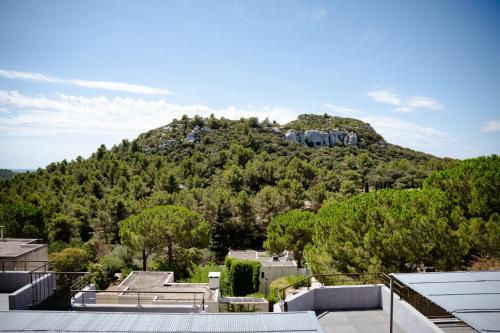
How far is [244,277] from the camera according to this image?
2483 cm

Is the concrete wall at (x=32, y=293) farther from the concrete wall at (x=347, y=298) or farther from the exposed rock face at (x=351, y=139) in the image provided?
the exposed rock face at (x=351, y=139)

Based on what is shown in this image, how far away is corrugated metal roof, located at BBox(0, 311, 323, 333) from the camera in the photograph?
5559 mm

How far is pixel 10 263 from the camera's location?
42.0 ft

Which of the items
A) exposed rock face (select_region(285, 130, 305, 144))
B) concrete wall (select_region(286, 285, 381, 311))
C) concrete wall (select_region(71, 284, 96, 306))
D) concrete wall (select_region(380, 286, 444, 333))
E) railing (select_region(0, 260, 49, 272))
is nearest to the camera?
concrete wall (select_region(380, 286, 444, 333))

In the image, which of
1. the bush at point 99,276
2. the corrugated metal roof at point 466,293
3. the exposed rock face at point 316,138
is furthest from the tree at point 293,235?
the exposed rock face at point 316,138

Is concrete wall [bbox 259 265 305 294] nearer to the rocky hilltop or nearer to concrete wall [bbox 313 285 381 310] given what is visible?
concrete wall [bbox 313 285 381 310]

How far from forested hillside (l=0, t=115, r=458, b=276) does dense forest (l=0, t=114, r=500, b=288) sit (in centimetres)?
16

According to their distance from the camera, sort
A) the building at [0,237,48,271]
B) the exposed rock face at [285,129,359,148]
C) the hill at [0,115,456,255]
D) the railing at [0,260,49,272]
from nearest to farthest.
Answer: the railing at [0,260,49,272]
the building at [0,237,48,271]
the hill at [0,115,456,255]
the exposed rock face at [285,129,359,148]

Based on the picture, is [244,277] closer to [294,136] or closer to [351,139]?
[294,136]

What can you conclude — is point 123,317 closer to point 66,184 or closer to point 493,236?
point 493,236

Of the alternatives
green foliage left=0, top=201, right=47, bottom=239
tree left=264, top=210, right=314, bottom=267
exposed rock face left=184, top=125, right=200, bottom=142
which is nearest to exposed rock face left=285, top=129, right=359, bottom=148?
exposed rock face left=184, top=125, right=200, bottom=142

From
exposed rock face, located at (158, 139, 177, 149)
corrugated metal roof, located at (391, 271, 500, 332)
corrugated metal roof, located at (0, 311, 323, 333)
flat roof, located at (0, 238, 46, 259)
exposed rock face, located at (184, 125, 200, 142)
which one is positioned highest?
exposed rock face, located at (184, 125, 200, 142)

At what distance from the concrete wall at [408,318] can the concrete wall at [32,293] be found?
928 centimetres

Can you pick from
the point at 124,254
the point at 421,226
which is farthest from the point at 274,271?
the point at 124,254
